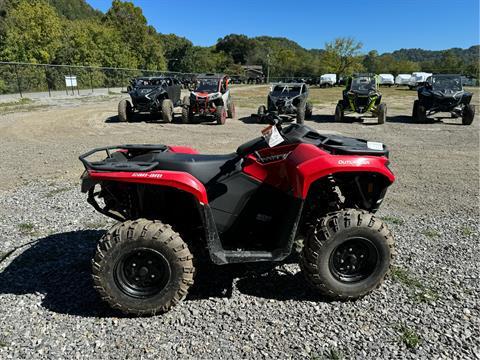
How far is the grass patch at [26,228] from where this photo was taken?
15.7ft

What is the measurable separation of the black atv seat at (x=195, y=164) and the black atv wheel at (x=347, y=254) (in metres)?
0.93

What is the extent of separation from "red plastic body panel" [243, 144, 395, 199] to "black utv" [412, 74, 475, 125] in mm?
14064

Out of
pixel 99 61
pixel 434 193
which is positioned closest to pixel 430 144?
pixel 434 193

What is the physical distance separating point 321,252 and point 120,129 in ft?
39.9

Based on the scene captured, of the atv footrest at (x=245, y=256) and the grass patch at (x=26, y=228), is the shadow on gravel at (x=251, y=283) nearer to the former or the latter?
the atv footrest at (x=245, y=256)

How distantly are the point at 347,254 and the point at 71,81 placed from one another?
108 feet

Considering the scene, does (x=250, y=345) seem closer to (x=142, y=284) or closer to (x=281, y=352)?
(x=281, y=352)

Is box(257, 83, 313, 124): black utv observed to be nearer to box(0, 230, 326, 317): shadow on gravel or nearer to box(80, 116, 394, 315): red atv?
box(0, 230, 326, 317): shadow on gravel

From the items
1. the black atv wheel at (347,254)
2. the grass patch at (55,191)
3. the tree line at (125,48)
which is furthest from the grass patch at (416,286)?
the tree line at (125,48)

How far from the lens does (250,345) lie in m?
2.85

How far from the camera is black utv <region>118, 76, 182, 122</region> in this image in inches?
618

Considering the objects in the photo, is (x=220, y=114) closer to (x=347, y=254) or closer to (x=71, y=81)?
(x=347, y=254)

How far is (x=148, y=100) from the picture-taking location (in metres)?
16.0

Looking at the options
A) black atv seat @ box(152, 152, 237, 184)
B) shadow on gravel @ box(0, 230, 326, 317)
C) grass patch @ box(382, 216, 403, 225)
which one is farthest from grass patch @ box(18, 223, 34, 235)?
grass patch @ box(382, 216, 403, 225)
